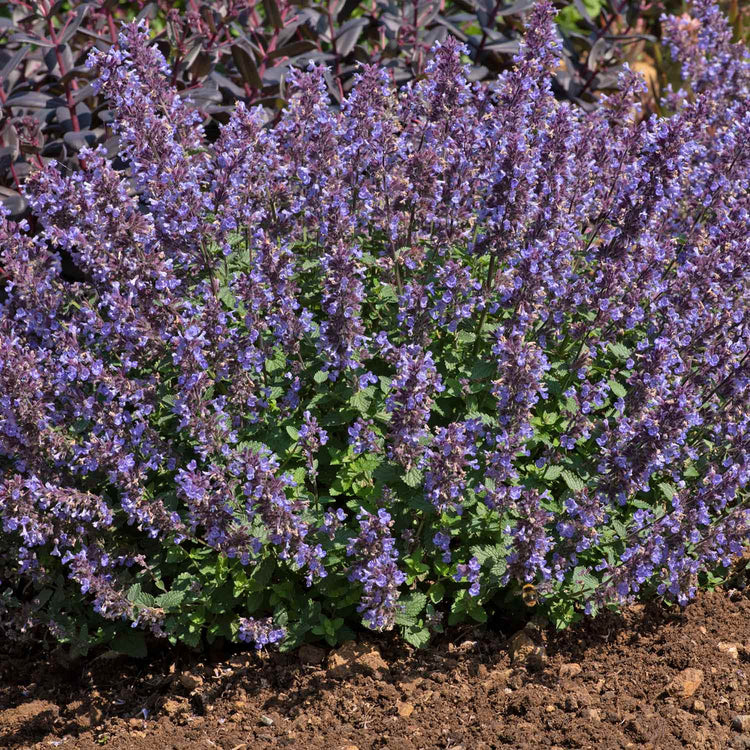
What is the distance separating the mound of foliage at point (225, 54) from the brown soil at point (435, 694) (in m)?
3.01

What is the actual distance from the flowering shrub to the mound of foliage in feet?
4.73

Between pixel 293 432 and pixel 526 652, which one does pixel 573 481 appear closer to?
pixel 526 652

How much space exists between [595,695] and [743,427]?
4.75ft

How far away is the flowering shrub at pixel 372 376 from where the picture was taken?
4.24 m

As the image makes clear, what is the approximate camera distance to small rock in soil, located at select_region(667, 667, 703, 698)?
4348mm

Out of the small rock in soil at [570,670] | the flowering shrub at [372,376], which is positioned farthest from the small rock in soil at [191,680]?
the small rock in soil at [570,670]

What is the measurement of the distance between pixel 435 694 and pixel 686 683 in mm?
1167

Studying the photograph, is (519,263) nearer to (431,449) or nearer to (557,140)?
(557,140)

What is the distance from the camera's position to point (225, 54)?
831cm

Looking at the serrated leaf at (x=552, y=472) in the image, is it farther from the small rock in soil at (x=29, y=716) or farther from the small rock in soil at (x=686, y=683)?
the small rock in soil at (x=29, y=716)

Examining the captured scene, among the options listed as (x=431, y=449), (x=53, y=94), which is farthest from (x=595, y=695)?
(x=53, y=94)

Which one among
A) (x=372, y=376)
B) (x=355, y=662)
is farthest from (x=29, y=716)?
(x=372, y=376)

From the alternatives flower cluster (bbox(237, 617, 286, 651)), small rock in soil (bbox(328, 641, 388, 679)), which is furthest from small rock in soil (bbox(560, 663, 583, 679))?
flower cluster (bbox(237, 617, 286, 651))

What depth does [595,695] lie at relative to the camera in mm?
4414
